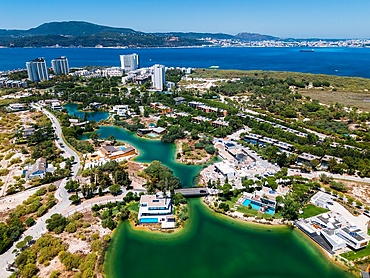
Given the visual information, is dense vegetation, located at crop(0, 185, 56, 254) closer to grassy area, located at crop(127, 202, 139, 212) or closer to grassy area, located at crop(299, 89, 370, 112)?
grassy area, located at crop(127, 202, 139, 212)

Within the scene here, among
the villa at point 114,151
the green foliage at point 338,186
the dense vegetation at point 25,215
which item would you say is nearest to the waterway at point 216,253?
the dense vegetation at point 25,215

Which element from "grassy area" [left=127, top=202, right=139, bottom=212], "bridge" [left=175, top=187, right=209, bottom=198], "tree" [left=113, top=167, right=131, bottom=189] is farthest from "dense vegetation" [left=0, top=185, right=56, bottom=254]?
"bridge" [left=175, top=187, right=209, bottom=198]

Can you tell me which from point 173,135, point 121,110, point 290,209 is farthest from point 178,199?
point 121,110

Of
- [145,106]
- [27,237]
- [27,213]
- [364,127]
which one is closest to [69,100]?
[145,106]

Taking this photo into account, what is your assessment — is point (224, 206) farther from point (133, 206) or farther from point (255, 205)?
point (133, 206)

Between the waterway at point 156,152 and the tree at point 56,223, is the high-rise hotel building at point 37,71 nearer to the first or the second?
the waterway at point 156,152

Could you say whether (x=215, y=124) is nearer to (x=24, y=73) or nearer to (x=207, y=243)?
(x=207, y=243)

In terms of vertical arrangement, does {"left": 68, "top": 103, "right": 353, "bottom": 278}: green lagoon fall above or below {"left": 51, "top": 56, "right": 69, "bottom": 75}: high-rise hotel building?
below

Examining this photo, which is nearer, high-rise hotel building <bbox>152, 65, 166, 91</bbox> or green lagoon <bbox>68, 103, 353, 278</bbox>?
green lagoon <bbox>68, 103, 353, 278</bbox>
